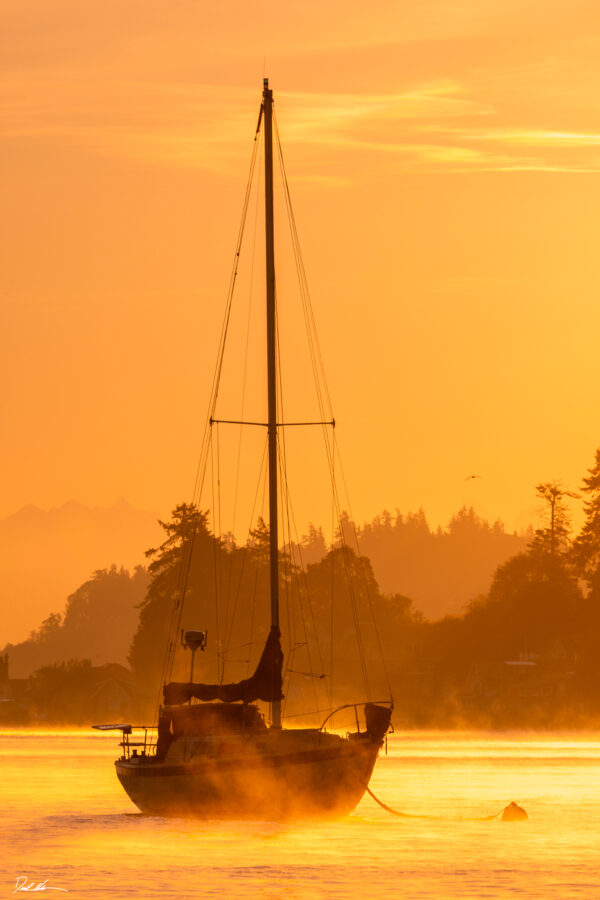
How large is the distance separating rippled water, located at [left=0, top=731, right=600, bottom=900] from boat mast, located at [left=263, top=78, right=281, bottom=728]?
477 cm

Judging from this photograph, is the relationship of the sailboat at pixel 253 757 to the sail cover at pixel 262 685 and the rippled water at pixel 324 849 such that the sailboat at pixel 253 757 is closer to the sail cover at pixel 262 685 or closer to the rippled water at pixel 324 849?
the sail cover at pixel 262 685

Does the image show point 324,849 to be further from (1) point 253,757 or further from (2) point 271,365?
(2) point 271,365

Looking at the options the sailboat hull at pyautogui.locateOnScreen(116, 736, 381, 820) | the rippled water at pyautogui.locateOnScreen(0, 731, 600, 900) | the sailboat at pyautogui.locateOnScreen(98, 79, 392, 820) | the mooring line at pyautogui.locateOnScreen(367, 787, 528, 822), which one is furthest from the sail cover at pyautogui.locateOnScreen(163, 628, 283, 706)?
the mooring line at pyautogui.locateOnScreen(367, 787, 528, 822)

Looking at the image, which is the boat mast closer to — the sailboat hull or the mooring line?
the sailboat hull

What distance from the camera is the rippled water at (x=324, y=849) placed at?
55.0m

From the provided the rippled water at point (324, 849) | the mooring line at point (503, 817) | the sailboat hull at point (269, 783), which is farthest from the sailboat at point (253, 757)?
the mooring line at point (503, 817)

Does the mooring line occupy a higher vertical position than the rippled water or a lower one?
higher

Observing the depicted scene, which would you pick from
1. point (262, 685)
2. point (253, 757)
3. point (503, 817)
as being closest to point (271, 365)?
point (262, 685)

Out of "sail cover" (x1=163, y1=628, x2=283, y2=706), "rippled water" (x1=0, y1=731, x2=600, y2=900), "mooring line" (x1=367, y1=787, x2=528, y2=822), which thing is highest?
"sail cover" (x1=163, y1=628, x2=283, y2=706)

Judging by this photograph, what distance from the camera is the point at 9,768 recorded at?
120m

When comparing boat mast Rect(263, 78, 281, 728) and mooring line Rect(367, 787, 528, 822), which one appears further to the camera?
mooring line Rect(367, 787, 528, 822)

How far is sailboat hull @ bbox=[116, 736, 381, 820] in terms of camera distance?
203ft

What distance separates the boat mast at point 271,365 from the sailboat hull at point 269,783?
7.17 feet

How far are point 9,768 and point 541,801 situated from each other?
44509mm
